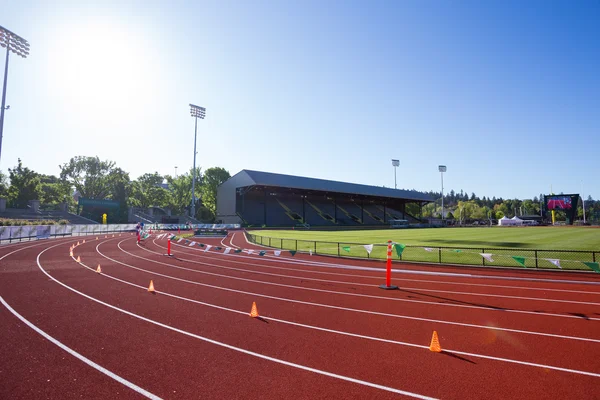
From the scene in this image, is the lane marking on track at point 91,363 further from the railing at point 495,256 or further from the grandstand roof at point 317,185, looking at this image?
the grandstand roof at point 317,185

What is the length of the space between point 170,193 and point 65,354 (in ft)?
285

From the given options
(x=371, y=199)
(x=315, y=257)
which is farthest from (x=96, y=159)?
(x=315, y=257)

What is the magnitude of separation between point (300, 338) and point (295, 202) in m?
71.2

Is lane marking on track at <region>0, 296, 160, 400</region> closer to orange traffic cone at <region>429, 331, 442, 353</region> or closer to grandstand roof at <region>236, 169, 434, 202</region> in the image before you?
orange traffic cone at <region>429, 331, 442, 353</region>

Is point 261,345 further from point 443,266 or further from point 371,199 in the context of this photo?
point 371,199

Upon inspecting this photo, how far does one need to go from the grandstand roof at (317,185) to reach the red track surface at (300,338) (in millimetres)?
51565

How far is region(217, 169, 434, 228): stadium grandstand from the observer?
6700 centimetres

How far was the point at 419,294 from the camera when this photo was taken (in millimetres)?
11586

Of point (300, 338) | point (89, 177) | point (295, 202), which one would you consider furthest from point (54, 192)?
point (300, 338)

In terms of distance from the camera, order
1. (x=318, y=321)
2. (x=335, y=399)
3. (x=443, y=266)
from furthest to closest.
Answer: (x=443, y=266), (x=318, y=321), (x=335, y=399)

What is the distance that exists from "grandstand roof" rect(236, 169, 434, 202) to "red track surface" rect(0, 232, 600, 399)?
51565 millimetres

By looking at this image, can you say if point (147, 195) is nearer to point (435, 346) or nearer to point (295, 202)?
point (295, 202)

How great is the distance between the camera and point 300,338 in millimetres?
7238

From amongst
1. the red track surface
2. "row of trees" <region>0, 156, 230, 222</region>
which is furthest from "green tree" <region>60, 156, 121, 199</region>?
the red track surface
